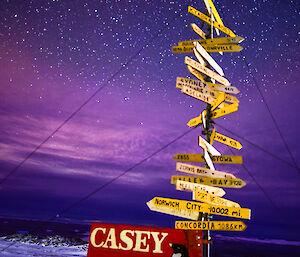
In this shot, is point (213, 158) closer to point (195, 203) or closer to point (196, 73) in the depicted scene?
point (195, 203)

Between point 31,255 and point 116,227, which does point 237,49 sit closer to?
point 116,227

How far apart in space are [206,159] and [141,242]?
222 centimetres

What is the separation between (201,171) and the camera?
610 centimetres

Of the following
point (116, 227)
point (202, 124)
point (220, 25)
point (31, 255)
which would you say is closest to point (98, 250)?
point (116, 227)

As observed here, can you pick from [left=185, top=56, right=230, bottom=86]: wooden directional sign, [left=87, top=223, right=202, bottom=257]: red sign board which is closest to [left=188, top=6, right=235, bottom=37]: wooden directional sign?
[left=185, top=56, right=230, bottom=86]: wooden directional sign

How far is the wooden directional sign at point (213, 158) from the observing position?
6.16 m

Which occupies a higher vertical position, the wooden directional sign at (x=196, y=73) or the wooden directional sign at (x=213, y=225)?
the wooden directional sign at (x=196, y=73)

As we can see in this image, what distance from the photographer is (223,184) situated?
19.3 feet

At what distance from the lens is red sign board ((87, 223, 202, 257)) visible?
518 centimetres

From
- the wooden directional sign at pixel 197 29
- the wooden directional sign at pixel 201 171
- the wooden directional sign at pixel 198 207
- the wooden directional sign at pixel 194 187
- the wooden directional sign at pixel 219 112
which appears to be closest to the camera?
the wooden directional sign at pixel 198 207

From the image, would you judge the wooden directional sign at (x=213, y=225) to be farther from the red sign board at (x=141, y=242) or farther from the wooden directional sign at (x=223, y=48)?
the wooden directional sign at (x=223, y=48)

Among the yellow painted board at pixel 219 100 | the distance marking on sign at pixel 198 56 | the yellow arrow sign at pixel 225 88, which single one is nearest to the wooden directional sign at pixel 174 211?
the yellow painted board at pixel 219 100

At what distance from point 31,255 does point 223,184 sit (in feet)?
76.3

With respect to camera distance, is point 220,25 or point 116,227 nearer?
point 116,227
